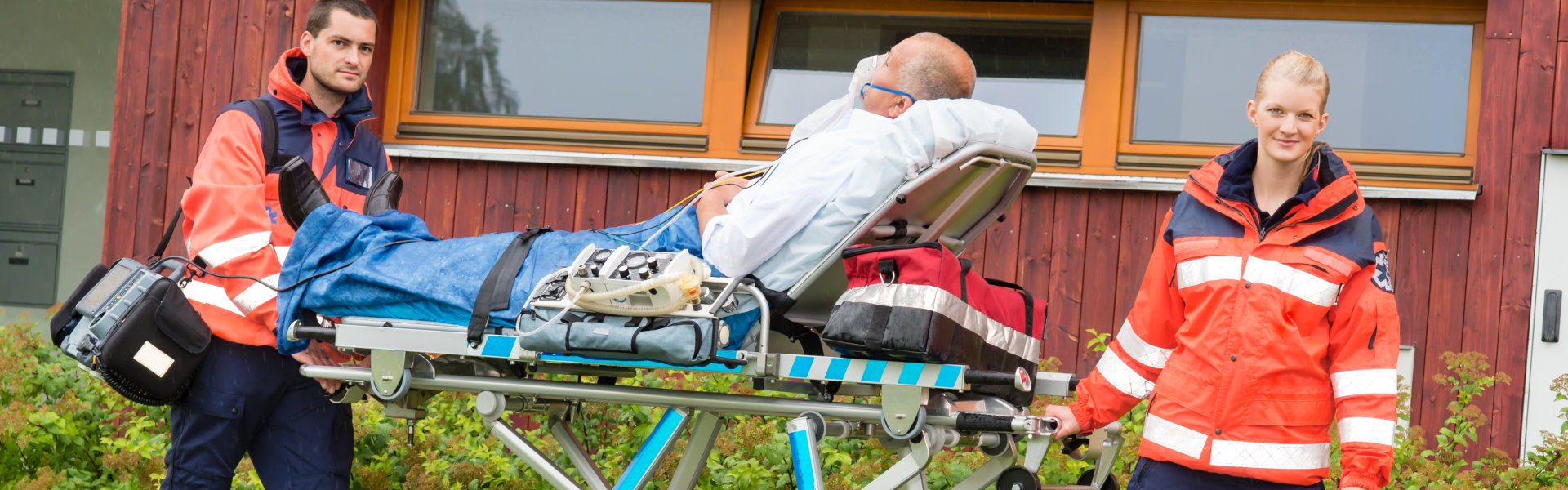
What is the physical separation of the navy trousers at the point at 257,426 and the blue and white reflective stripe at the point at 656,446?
3.14 ft

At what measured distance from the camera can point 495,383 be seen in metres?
3.30

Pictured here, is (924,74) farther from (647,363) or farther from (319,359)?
(319,359)

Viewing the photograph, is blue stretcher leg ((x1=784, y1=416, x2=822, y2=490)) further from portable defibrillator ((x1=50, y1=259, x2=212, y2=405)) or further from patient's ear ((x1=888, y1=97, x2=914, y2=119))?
portable defibrillator ((x1=50, y1=259, x2=212, y2=405))

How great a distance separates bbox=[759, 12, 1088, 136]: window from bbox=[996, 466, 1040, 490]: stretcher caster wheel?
9.58 feet

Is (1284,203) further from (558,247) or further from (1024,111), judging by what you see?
(1024,111)

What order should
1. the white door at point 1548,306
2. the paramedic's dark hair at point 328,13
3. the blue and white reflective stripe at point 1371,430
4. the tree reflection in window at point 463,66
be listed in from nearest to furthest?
the blue and white reflective stripe at point 1371,430 < the paramedic's dark hair at point 328,13 < the white door at point 1548,306 < the tree reflection in window at point 463,66

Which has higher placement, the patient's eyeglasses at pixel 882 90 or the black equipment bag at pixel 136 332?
the patient's eyeglasses at pixel 882 90

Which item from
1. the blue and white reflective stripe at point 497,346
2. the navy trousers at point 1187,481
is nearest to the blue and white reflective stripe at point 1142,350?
the navy trousers at point 1187,481

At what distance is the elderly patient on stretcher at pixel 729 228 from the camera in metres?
3.09

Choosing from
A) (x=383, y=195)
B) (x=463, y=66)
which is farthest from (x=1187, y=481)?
(x=463, y=66)

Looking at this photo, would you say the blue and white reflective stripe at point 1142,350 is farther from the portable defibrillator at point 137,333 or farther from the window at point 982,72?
the window at point 982,72

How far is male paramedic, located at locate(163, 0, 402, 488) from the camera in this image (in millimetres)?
3525

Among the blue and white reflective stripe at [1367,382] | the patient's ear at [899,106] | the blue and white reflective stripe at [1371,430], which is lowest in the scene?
the blue and white reflective stripe at [1371,430]

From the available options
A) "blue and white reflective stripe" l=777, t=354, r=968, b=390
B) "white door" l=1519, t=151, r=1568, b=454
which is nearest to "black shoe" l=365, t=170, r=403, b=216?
"blue and white reflective stripe" l=777, t=354, r=968, b=390
